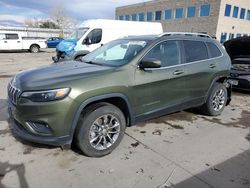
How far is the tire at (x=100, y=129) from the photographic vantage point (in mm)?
3041

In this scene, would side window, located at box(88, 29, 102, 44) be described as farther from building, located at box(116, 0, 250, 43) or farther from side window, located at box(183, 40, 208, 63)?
building, located at box(116, 0, 250, 43)

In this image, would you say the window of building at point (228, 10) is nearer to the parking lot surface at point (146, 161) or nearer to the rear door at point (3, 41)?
the rear door at point (3, 41)

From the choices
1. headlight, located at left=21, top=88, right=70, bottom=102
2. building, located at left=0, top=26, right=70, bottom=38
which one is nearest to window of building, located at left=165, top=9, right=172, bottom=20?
building, located at left=0, top=26, right=70, bottom=38

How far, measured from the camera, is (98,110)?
310 cm

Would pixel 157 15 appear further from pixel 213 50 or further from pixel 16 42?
pixel 213 50

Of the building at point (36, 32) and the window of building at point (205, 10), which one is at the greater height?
the window of building at point (205, 10)

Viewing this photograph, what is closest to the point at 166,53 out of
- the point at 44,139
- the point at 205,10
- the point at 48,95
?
the point at 48,95

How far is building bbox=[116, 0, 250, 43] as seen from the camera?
29500 millimetres

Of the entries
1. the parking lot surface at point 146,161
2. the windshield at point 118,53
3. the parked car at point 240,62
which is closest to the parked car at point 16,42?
the parking lot surface at point 146,161

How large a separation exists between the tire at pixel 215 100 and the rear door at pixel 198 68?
0.26 meters

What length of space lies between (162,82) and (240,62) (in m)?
4.69

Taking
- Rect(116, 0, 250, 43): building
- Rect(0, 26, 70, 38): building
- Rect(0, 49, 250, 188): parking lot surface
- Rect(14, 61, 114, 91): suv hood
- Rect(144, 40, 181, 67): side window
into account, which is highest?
Rect(116, 0, 250, 43): building

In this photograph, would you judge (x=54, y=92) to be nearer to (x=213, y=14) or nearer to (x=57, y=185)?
(x=57, y=185)

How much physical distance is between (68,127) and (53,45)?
28.7 m
